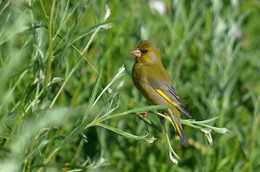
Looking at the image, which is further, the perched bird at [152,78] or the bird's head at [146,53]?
the bird's head at [146,53]

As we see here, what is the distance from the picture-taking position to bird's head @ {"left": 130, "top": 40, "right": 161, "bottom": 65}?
3.40m

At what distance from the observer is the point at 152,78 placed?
3.27 m

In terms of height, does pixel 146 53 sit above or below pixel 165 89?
above

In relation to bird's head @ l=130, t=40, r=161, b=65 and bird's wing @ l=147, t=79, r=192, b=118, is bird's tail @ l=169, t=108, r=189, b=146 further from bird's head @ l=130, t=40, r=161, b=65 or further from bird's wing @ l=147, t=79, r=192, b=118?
bird's head @ l=130, t=40, r=161, b=65

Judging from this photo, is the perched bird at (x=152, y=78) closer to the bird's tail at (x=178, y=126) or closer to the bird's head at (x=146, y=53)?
the bird's head at (x=146, y=53)

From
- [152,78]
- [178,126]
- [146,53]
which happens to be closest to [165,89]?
[152,78]

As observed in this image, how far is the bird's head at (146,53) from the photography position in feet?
11.1

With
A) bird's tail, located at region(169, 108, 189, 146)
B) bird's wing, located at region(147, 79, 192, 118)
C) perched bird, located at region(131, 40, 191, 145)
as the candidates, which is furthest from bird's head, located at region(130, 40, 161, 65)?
bird's tail, located at region(169, 108, 189, 146)

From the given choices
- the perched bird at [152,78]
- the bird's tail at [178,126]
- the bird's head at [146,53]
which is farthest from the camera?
the bird's head at [146,53]

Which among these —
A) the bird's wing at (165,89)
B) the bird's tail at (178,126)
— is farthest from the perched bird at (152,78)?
the bird's tail at (178,126)

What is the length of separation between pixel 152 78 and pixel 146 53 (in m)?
0.29

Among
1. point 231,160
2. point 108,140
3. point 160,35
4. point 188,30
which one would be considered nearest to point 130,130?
point 108,140

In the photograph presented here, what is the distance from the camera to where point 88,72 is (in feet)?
10.6

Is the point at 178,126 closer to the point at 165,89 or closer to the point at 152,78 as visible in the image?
the point at 165,89
